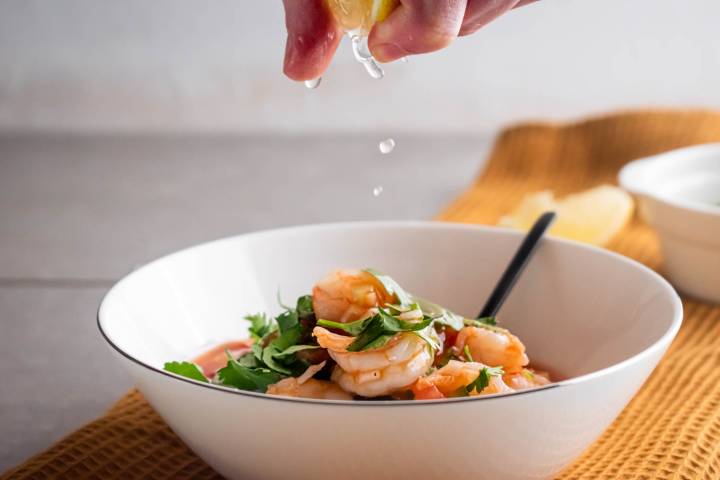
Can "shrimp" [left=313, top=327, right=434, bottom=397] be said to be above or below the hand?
below

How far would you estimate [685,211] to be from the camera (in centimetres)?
143

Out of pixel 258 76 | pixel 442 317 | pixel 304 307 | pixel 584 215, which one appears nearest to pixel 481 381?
pixel 442 317

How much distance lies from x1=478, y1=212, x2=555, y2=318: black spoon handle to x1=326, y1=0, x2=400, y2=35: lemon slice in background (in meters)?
0.41

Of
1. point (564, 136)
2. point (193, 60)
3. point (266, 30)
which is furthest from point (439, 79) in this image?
point (564, 136)

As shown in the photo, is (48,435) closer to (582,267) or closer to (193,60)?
(582,267)

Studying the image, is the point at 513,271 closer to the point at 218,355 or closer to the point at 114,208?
the point at 218,355

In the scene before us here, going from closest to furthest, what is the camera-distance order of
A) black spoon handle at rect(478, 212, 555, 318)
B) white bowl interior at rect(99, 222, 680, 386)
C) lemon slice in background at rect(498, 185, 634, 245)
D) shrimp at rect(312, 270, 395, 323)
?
shrimp at rect(312, 270, 395, 323) < white bowl interior at rect(99, 222, 680, 386) < black spoon handle at rect(478, 212, 555, 318) < lemon slice in background at rect(498, 185, 634, 245)

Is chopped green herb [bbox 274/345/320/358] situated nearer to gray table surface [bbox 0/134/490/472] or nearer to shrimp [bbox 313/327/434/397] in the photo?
shrimp [bbox 313/327/434/397]

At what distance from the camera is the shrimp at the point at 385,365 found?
84 cm

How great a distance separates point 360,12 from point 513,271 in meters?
0.46

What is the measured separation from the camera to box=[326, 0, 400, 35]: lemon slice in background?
33.3 inches

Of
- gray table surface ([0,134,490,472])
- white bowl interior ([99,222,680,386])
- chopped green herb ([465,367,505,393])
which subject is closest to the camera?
chopped green herb ([465,367,505,393])

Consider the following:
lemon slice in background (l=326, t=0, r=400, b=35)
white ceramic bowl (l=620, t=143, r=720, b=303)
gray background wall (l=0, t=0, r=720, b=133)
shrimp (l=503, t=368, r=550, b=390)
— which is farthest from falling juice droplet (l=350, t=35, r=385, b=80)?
gray background wall (l=0, t=0, r=720, b=133)

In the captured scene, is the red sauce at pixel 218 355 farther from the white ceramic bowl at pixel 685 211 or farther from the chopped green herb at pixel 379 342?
the white ceramic bowl at pixel 685 211
